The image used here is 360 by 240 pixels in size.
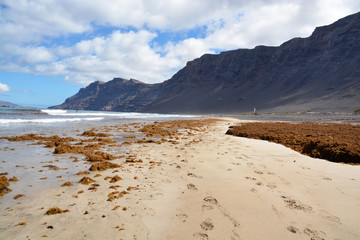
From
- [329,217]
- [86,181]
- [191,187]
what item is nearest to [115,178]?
[86,181]

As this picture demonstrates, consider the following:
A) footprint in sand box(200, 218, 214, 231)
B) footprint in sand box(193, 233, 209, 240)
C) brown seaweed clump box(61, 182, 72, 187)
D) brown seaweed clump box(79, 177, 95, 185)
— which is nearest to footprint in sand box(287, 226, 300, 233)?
footprint in sand box(200, 218, 214, 231)

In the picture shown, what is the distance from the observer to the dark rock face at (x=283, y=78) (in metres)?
77.6

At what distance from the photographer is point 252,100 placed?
106188 millimetres

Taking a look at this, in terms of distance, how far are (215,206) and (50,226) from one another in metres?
2.54

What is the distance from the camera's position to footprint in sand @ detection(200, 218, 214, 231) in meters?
2.72

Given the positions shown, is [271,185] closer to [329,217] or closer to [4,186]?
[329,217]

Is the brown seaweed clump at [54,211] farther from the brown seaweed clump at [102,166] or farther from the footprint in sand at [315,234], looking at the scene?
the footprint in sand at [315,234]

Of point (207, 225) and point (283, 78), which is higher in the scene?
point (283, 78)

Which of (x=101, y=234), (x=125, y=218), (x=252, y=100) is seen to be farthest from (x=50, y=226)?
(x=252, y=100)

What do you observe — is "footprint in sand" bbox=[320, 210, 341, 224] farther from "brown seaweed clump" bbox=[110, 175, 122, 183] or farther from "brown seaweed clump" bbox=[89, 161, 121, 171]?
"brown seaweed clump" bbox=[89, 161, 121, 171]

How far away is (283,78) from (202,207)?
121897mm

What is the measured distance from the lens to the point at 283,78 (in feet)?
352

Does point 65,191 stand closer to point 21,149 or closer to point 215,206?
point 215,206

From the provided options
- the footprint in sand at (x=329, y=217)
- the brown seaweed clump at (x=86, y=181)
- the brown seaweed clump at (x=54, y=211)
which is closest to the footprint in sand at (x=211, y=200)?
the footprint in sand at (x=329, y=217)
